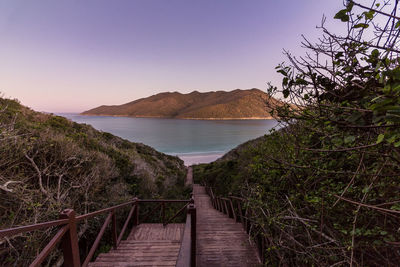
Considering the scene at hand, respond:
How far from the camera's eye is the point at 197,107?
5295 inches

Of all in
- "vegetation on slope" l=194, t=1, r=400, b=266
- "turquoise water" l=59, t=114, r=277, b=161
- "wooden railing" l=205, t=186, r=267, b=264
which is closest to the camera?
"vegetation on slope" l=194, t=1, r=400, b=266

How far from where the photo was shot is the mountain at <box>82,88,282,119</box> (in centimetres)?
10431

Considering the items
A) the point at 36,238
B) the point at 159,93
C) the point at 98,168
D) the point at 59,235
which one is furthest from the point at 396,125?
the point at 159,93

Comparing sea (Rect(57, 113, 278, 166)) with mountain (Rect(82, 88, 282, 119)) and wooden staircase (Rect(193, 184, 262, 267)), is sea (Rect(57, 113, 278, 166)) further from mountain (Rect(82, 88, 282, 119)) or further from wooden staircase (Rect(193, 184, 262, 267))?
mountain (Rect(82, 88, 282, 119))

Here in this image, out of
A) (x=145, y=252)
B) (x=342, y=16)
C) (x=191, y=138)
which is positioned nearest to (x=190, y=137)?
(x=191, y=138)

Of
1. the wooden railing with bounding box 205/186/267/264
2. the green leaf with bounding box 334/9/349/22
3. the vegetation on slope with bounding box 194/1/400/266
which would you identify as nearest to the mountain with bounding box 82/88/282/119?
the wooden railing with bounding box 205/186/267/264

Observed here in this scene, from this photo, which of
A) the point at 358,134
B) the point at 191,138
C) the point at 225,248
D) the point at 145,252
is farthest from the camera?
the point at 191,138

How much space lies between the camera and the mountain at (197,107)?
4107 inches

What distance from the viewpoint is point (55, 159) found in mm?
5055

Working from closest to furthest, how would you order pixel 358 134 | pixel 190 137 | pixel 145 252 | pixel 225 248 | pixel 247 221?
pixel 358 134, pixel 145 252, pixel 225 248, pixel 247 221, pixel 190 137

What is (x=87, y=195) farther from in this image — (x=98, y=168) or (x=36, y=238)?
(x=36, y=238)

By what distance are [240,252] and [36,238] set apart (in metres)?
4.31

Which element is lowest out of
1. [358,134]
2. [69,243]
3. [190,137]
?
[190,137]

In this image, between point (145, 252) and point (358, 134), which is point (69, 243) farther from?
point (358, 134)
